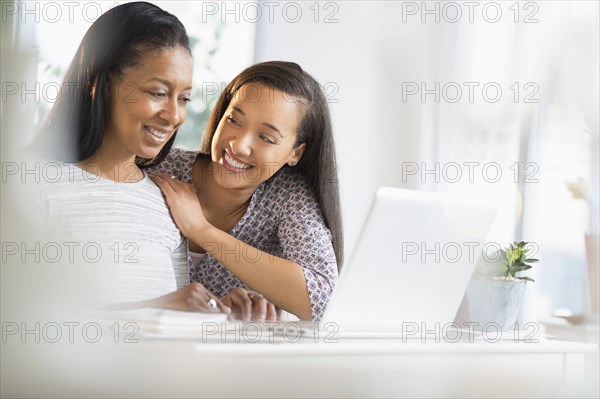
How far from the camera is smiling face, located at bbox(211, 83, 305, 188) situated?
1454mm

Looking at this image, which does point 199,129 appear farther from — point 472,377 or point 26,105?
point 472,377

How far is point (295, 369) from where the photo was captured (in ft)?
3.09

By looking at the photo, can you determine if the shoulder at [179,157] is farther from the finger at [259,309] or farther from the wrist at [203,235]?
the finger at [259,309]

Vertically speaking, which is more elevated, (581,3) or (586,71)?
(581,3)

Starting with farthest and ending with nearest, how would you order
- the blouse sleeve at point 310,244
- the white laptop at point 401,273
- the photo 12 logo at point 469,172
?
the photo 12 logo at point 469,172
the blouse sleeve at point 310,244
the white laptop at point 401,273

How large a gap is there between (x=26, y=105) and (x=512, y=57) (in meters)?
1.32

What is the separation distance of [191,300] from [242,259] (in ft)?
0.89

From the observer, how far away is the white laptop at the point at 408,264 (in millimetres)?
1016

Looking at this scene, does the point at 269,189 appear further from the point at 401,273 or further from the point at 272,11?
the point at 272,11

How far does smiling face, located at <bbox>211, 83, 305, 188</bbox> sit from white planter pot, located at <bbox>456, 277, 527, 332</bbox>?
1.50 feet

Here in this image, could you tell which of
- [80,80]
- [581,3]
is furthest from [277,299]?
[581,3]

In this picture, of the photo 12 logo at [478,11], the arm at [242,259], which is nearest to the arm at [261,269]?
the arm at [242,259]

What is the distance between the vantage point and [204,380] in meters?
0.89

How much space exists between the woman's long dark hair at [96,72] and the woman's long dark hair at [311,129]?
22 cm
